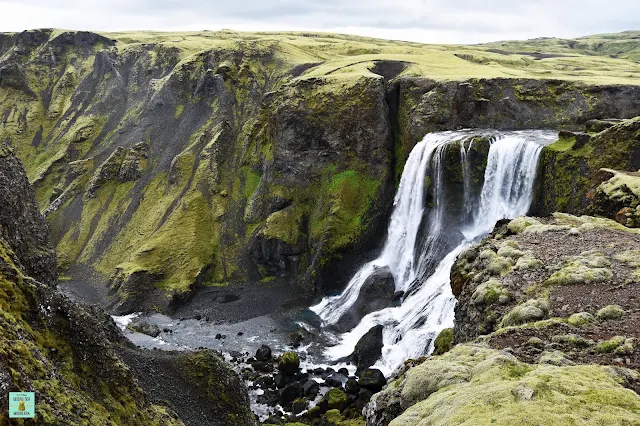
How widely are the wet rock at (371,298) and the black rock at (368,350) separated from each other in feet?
20.3

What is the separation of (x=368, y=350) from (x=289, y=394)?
7.15 metres

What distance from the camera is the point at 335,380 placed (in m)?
37.0

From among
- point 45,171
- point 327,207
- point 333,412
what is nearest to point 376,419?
point 333,412

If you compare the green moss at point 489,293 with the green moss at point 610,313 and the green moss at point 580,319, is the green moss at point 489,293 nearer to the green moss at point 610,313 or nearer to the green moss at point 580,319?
the green moss at point 580,319

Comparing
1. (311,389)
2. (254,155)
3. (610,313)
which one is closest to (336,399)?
(311,389)

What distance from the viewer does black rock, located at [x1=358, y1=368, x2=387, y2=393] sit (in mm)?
33531

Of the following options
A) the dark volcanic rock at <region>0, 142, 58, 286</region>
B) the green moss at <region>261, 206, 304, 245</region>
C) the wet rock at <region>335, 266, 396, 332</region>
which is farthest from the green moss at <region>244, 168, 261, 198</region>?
the dark volcanic rock at <region>0, 142, 58, 286</region>

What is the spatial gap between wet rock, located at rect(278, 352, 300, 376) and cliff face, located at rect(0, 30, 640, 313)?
15.4m

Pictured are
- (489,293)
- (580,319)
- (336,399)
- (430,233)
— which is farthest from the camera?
(430,233)

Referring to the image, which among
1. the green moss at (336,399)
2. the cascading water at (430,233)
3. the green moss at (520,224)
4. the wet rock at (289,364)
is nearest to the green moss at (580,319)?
the green moss at (520,224)

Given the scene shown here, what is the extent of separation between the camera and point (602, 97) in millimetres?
50938

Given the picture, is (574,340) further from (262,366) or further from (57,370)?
(262,366)

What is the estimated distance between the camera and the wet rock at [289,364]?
38344 mm

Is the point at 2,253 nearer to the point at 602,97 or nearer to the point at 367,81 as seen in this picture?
the point at 367,81
